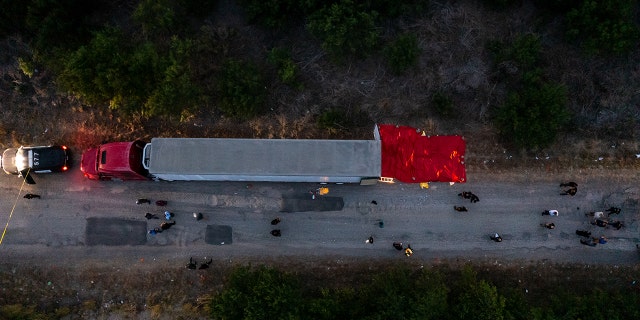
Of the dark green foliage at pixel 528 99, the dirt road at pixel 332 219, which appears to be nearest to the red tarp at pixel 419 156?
the dirt road at pixel 332 219

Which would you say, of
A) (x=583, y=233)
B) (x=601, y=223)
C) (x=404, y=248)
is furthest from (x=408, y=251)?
(x=601, y=223)

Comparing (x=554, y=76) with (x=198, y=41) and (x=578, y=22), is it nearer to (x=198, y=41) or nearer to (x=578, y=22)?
(x=578, y=22)

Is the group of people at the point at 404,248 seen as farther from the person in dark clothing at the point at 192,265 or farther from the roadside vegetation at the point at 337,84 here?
the person in dark clothing at the point at 192,265

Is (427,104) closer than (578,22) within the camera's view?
No

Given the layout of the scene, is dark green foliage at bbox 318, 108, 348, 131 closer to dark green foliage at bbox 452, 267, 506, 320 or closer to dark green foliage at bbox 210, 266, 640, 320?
dark green foliage at bbox 210, 266, 640, 320

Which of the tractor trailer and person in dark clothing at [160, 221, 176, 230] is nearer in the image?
the tractor trailer

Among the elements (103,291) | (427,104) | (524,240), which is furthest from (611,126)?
(103,291)

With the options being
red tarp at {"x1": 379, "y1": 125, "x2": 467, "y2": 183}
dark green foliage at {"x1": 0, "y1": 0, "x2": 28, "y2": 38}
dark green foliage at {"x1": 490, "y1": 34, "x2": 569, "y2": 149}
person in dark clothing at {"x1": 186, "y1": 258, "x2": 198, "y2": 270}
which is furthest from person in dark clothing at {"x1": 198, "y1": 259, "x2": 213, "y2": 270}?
dark green foliage at {"x1": 490, "y1": 34, "x2": 569, "y2": 149}

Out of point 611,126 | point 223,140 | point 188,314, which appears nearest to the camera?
point 223,140
